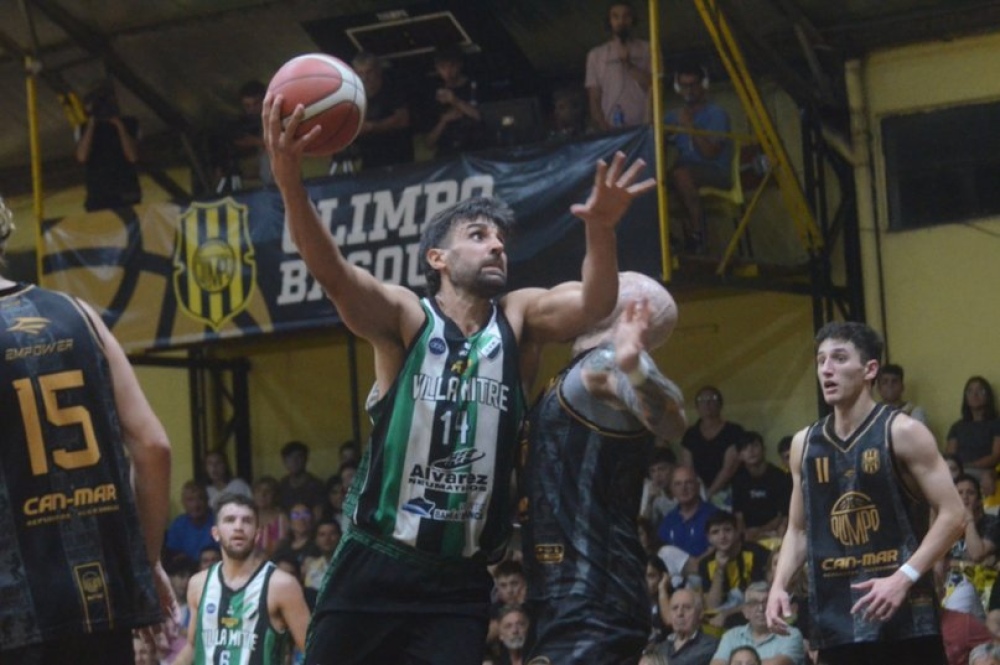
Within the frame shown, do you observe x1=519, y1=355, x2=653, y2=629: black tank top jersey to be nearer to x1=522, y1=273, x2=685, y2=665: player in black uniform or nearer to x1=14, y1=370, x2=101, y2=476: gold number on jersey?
x1=522, y1=273, x2=685, y2=665: player in black uniform

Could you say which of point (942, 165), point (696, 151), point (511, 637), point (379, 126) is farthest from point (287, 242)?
point (942, 165)

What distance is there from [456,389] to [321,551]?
30.0 ft

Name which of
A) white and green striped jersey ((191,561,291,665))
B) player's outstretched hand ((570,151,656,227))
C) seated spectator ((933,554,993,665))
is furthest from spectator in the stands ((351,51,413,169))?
player's outstretched hand ((570,151,656,227))

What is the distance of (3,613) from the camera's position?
15.8 ft

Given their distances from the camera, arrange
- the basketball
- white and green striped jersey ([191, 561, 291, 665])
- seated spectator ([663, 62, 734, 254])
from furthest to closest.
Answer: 1. seated spectator ([663, 62, 734, 254])
2. white and green striped jersey ([191, 561, 291, 665])
3. the basketball

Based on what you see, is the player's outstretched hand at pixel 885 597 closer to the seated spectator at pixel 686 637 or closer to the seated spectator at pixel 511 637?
the seated spectator at pixel 686 637

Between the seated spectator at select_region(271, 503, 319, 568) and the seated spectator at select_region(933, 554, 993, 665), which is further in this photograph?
the seated spectator at select_region(271, 503, 319, 568)

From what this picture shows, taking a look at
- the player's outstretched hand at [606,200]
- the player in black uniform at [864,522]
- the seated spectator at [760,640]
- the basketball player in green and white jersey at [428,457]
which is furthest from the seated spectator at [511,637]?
the player's outstretched hand at [606,200]

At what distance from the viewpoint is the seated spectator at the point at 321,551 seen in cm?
1438

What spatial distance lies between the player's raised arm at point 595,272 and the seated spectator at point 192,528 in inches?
415

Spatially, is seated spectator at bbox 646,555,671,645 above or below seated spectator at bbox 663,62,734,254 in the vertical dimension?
below

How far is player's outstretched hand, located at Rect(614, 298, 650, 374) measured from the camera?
18.0 ft

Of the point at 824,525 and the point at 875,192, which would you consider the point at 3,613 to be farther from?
the point at 875,192

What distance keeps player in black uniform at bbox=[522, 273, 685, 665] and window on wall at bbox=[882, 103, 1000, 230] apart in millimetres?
9321
